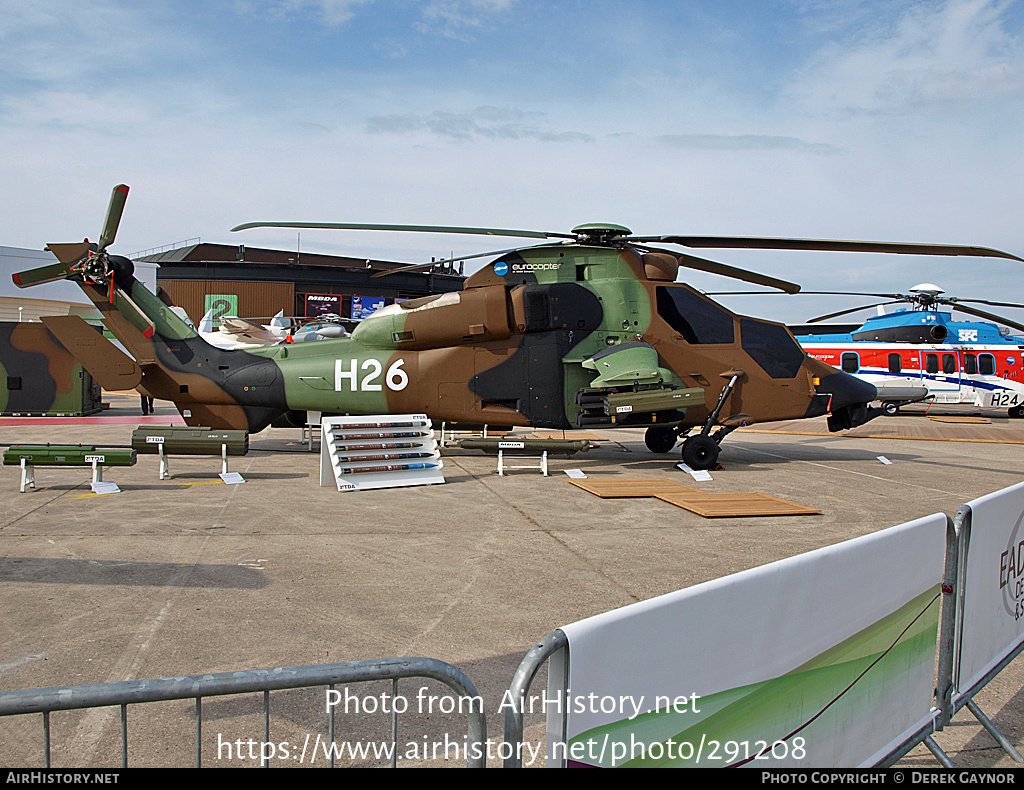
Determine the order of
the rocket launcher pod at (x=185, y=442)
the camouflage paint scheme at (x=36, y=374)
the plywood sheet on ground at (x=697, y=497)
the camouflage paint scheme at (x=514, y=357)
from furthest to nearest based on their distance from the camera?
the camouflage paint scheme at (x=36, y=374) < the camouflage paint scheme at (x=514, y=357) < the rocket launcher pod at (x=185, y=442) < the plywood sheet on ground at (x=697, y=497)

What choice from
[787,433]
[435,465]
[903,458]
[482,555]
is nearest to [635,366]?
[435,465]

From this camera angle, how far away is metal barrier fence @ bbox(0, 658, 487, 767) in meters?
2.00

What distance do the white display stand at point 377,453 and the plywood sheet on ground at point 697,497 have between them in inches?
93.2

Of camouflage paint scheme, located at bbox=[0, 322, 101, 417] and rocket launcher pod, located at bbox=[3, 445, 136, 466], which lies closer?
rocket launcher pod, located at bbox=[3, 445, 136, 466]

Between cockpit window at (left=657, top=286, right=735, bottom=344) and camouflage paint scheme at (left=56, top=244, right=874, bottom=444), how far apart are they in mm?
35

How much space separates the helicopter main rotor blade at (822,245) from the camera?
939 centimetres

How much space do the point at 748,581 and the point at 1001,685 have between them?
120 inches

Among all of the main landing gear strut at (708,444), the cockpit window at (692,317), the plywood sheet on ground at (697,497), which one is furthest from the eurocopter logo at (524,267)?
the plywood sheet on ground at (697,497)

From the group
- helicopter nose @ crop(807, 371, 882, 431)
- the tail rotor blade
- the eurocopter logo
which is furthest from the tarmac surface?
the eurocopter logo

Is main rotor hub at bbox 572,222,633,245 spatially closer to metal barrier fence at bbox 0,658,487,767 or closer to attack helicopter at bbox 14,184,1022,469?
attack helicopter at bbox 14,184,1022,469

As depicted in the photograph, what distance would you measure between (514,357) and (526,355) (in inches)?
8.3

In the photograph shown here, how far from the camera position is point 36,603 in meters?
5.25

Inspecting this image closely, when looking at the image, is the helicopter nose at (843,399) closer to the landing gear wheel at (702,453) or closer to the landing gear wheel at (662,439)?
the landing gear wheel at (702,453)

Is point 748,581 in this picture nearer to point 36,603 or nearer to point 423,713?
point 423,713
